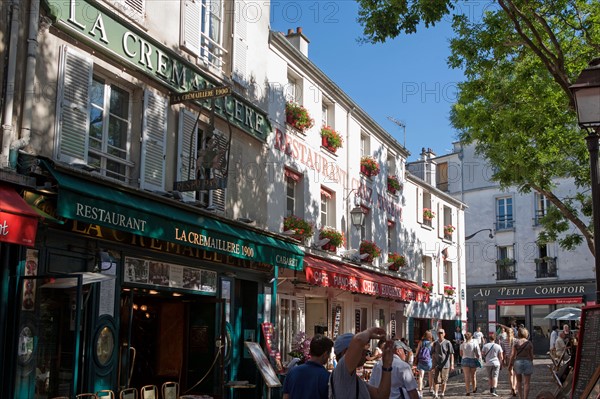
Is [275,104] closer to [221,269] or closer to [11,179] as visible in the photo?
[221,269]

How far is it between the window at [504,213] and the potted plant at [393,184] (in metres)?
19.4

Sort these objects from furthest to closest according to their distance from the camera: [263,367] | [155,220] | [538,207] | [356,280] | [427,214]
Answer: [538,207], [427,214], [356,280], [263,367], [155,220]

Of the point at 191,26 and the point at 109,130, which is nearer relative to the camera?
the point at 109,130

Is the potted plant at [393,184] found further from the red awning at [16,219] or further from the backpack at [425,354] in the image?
the red awning at [16,219]

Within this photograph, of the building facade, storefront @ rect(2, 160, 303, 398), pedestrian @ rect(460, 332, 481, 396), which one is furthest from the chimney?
the building facade

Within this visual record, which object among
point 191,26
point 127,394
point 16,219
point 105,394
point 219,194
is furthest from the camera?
point 219,194

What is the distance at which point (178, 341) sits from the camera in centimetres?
1288

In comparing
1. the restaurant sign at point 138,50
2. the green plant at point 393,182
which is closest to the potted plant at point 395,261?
the green plant at point 393,182

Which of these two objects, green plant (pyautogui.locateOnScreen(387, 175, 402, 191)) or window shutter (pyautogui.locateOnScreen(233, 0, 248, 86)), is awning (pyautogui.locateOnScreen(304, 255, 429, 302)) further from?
window shutter (pyautogui.locateOnScreen(233, 0, 248, 86))

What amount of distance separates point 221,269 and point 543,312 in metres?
30.7

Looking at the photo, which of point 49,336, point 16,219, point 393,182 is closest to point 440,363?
point 393,182

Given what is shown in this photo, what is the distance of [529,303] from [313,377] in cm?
3695

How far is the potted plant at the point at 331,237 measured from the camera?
17.7m

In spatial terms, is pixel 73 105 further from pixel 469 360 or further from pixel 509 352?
pixel 509 352
